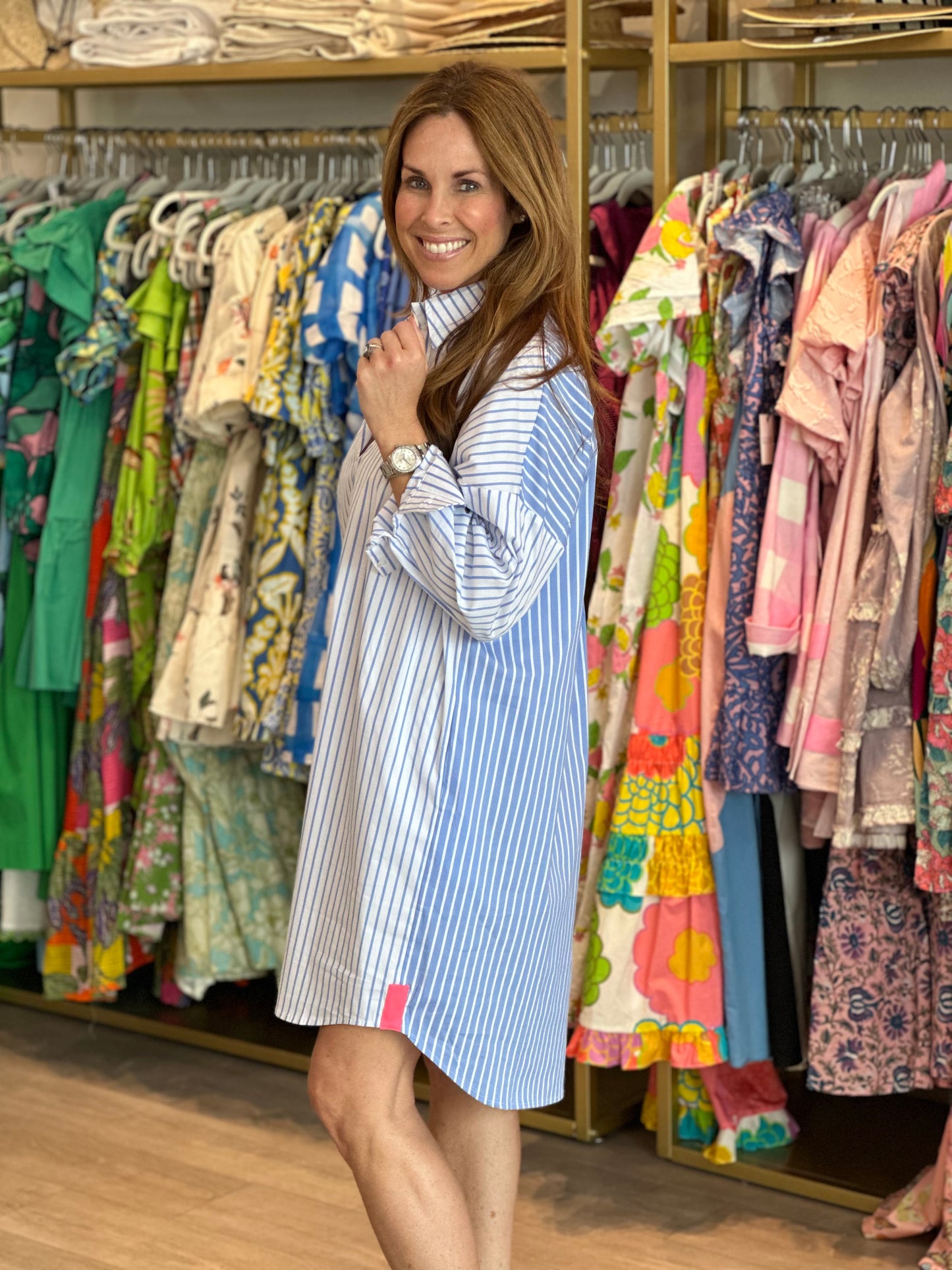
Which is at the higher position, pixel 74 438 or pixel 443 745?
pixel 74 438

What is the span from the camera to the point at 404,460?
65.1 inches

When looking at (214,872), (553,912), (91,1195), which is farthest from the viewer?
(214,872)

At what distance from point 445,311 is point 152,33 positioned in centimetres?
155

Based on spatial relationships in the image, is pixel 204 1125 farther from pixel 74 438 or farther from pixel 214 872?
pixel 74 438

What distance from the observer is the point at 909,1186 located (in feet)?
8.26

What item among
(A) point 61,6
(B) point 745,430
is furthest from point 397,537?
(A) point 61,6

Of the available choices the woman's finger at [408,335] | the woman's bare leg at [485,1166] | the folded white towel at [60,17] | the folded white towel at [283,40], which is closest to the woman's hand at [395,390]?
the woman's finger at [408,335]

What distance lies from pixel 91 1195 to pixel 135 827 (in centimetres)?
72

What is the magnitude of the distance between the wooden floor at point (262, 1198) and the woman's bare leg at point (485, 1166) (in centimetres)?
54

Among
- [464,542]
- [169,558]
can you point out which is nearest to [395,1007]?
[464,542]

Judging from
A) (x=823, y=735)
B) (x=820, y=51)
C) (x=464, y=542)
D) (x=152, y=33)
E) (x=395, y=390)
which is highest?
(x=152, y=33)

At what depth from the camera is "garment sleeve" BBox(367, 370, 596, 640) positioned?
1.62 m

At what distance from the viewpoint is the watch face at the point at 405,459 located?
5.41ft

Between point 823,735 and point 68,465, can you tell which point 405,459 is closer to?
point 823,735
